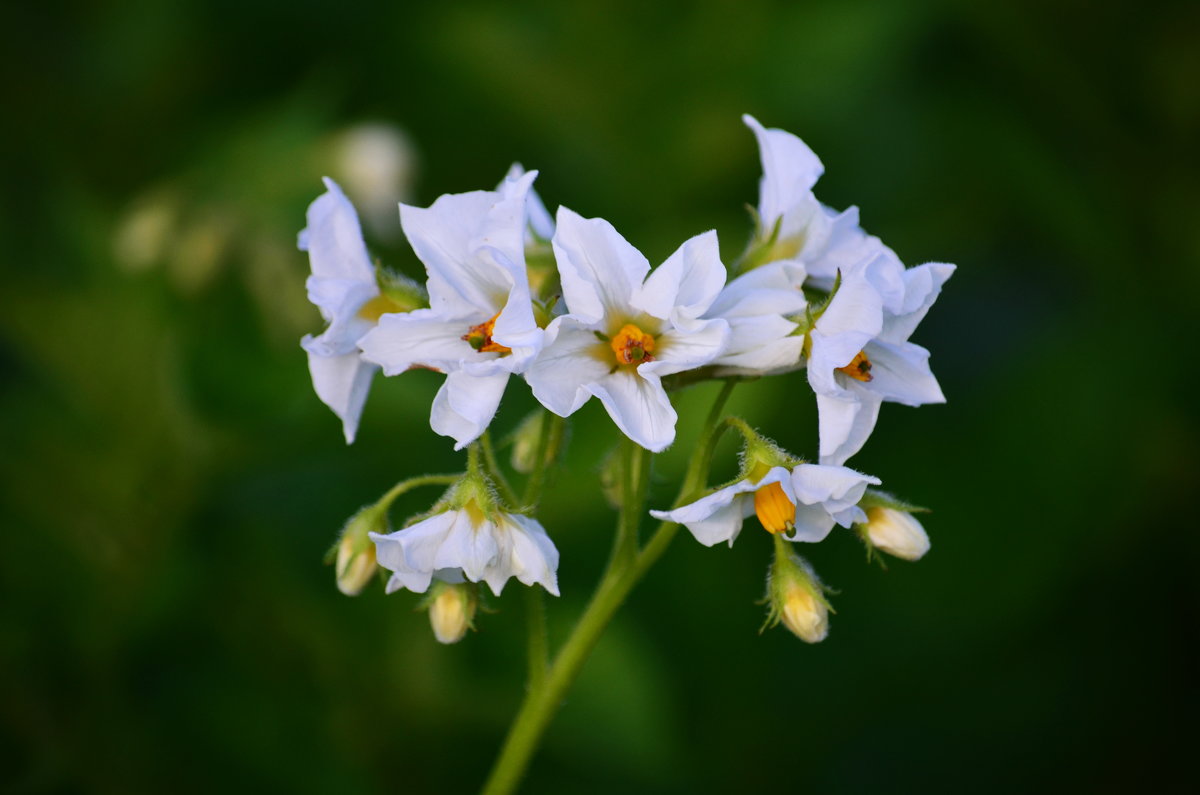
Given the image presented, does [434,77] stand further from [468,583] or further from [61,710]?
[468,583]

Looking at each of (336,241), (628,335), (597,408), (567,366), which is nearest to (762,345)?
(628,335)

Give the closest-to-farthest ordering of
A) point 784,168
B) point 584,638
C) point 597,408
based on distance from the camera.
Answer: point 584,638 → point 784,168 → point 597,408

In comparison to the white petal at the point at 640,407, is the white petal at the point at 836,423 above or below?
above

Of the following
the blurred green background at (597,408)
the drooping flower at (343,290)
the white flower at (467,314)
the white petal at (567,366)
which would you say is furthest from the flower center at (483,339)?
the blurred green background at (597,408)

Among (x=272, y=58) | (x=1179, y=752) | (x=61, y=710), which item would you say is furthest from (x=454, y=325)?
(x=272, y=58)

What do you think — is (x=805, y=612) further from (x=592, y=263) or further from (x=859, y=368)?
(x=592, y=263)

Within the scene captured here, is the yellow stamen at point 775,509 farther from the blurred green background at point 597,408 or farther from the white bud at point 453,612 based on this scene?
the blurred green background at point 597,408
